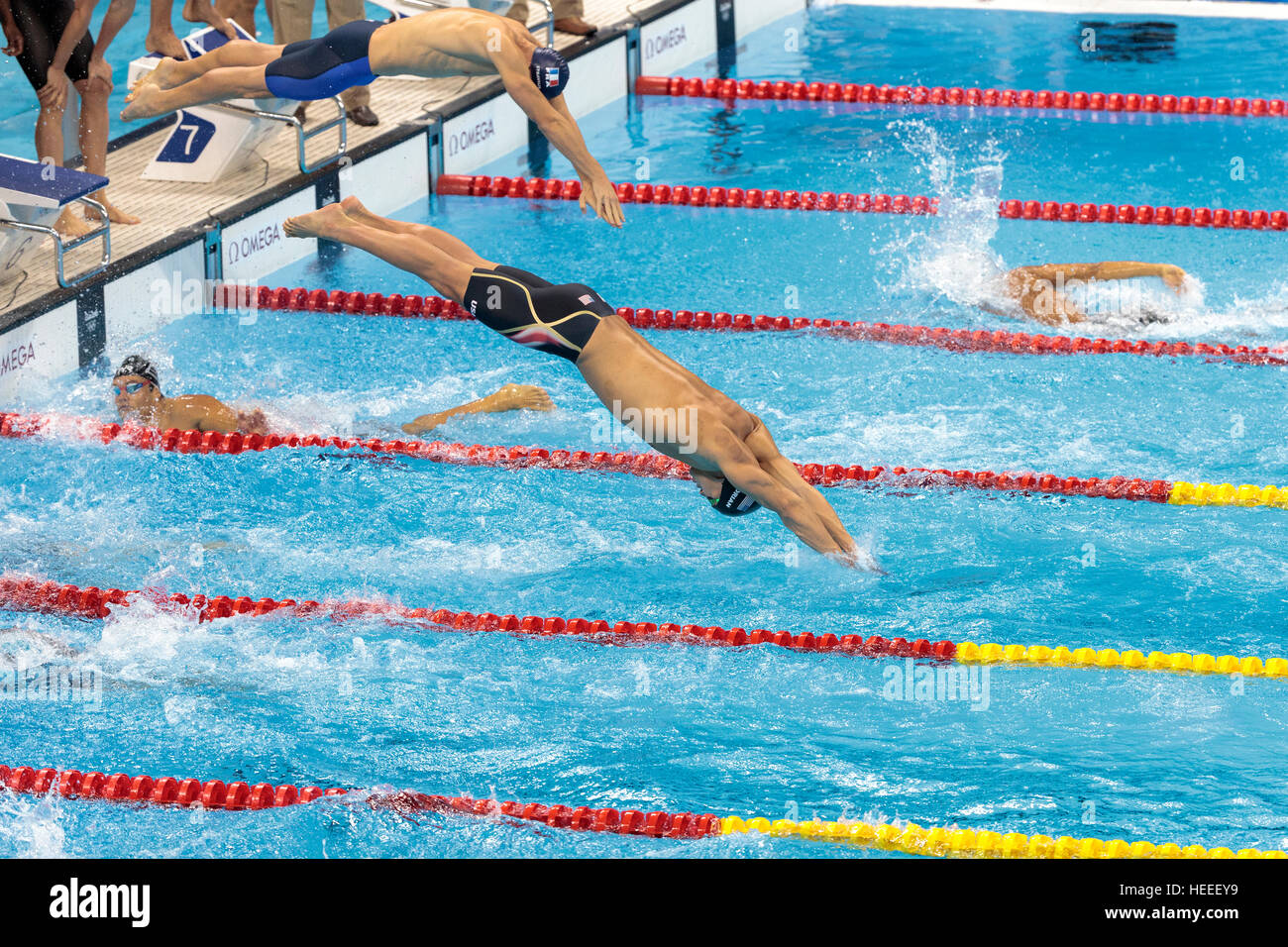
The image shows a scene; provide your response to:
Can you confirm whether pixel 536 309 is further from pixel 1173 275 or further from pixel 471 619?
pixel 1173 275

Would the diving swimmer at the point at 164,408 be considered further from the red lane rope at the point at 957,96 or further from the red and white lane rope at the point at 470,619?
the red lane rope at the point at 957,96

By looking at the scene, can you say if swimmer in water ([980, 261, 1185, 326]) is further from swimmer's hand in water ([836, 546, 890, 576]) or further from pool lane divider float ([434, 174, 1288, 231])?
swimmer's hand in water ([836, 546, 890, 576])

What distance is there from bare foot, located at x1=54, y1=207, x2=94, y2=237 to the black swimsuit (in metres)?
2.65

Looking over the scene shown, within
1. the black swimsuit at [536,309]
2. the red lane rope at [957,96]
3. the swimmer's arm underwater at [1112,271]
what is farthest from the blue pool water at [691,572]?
the red lane rope at [957,96]

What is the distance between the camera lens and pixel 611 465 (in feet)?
17.7

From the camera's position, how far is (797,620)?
458 centimetres

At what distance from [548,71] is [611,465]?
133 centimetres

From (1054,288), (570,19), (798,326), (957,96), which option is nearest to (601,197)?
(798,326)

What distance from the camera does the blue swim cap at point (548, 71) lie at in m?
4.70

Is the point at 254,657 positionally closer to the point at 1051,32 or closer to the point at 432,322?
the point at 432,322

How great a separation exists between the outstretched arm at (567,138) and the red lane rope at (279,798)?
61.8 inches
